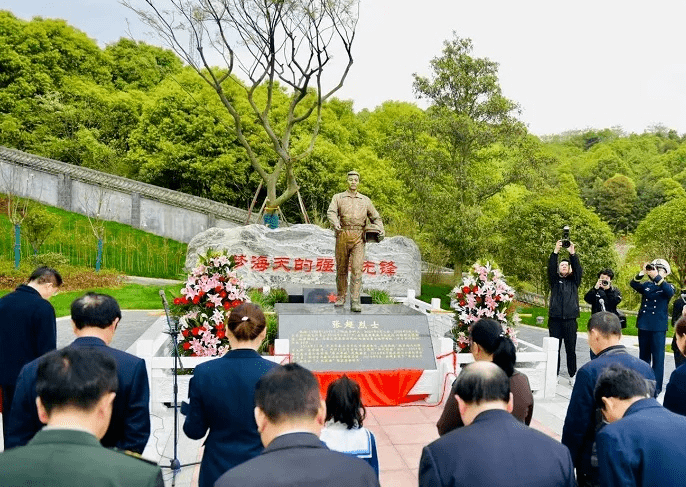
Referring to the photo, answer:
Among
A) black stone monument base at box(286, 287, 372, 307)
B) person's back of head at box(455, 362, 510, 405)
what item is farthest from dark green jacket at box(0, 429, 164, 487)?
black stone monument base at box(286, 287, 372, 307)

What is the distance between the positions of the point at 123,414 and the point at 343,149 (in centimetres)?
2041

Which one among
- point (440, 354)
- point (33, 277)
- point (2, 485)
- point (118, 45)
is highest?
point (118, 45)

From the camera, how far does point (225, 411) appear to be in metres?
2.51

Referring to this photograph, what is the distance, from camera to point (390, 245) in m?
14.1

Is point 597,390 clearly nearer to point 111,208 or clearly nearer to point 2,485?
point 2,485

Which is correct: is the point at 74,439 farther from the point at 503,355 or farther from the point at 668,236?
the point at 668,236

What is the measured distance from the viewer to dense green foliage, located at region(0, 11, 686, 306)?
573 inches

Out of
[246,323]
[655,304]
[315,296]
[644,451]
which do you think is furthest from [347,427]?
[315,296]

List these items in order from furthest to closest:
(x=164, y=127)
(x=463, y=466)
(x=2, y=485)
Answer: (x=164, y=127) < (x=463, y=466) < (x=2, y=485)

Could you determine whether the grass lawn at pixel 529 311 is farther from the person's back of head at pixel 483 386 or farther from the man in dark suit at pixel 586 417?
the person's back of head at pixel 483 386

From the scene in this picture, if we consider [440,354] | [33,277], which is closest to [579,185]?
[440,354]

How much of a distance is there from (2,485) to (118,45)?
29501 millimetres

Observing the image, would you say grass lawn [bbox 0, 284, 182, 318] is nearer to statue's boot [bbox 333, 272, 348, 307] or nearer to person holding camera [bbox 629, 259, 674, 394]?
statue's boot [bbox 333, 272, 348, 307]

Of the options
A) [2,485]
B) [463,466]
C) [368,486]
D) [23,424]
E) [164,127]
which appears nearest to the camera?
[2,485]
